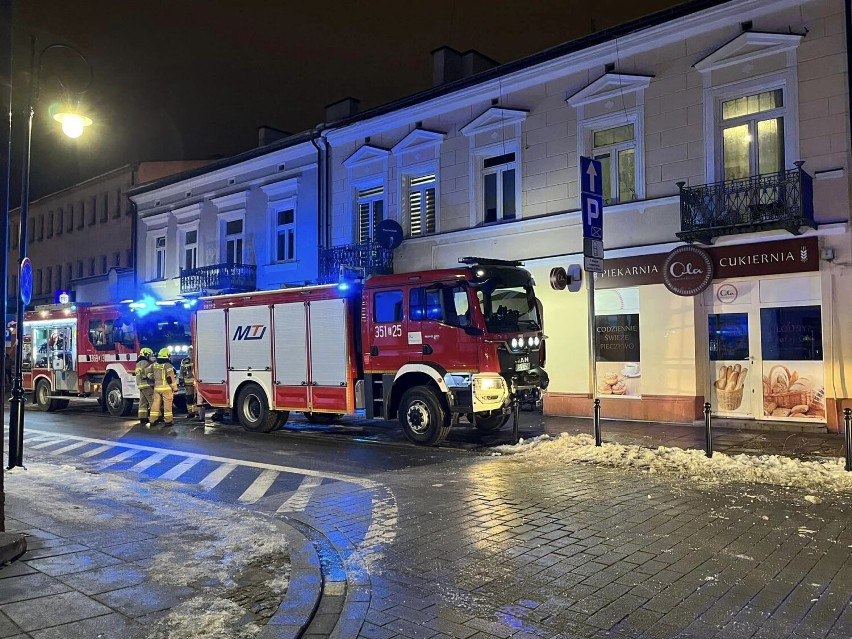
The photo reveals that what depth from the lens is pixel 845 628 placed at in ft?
14.4

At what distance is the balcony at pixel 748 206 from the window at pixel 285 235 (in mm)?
13841

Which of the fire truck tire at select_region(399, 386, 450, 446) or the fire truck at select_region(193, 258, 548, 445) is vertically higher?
the fire truck at select_region(193, 258, 548, 445)

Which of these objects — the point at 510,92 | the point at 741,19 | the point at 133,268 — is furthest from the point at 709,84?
the point at 133,268

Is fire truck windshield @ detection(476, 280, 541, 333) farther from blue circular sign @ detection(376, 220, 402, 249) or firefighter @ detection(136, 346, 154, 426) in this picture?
firefighter @ detection(136, 346, 154, 426)

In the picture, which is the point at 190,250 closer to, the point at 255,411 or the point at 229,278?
the point at 229,278

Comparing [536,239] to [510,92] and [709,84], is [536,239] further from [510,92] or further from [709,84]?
[709,84]

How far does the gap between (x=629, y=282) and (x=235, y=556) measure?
11969 mm

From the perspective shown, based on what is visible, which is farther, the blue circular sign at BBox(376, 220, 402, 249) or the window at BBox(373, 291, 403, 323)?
the blue circular sign at BBox(376, 220, 402, 249)

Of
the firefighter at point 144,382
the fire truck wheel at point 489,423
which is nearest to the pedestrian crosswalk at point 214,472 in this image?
the firefighter at point 144,382

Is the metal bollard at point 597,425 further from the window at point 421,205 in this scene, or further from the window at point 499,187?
the window at point 421,205

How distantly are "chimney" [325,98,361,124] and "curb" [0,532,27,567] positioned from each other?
1969 cm

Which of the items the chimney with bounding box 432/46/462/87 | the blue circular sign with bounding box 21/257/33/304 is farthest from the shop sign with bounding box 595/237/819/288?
the blue circular sign with bounding box 21/257/33/304

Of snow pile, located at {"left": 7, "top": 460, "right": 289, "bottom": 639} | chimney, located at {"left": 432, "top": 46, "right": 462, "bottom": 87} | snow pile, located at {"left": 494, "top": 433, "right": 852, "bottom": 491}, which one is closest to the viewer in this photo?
snow pile, located at {"left": 7, "top": 460, "right": 289, "bottom": 639}

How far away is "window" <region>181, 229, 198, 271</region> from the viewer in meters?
28.1
